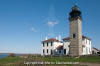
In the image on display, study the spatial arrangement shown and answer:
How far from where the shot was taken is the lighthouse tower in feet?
107

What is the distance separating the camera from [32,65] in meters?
12.3

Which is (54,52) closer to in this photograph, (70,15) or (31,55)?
(70,15)

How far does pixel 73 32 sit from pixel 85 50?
737cm

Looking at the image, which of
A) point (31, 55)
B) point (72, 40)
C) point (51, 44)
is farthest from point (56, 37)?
point (31, 55)

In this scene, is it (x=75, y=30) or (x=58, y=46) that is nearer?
(x=75, y=30)

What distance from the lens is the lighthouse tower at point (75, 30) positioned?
32.5 m

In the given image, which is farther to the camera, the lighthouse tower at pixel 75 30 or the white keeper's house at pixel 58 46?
the white keeper's house at pixel 58 46

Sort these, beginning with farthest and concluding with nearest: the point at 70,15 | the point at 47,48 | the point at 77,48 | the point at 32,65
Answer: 1. the point at 47,48
2. the point at 70,15
3. the point at 77,48
4. the point at 32,65

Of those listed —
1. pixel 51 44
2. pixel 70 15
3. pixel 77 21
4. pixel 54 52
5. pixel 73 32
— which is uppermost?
pixel 70 15

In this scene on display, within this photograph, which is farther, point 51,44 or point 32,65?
point 51,44

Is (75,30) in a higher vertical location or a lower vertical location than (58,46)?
higher

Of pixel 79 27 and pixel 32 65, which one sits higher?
pixel 79 27

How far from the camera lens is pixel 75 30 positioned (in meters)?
32.9

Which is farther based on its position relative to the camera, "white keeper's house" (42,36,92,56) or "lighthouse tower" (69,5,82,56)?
"white keeper's house" (42,36,92,56)
